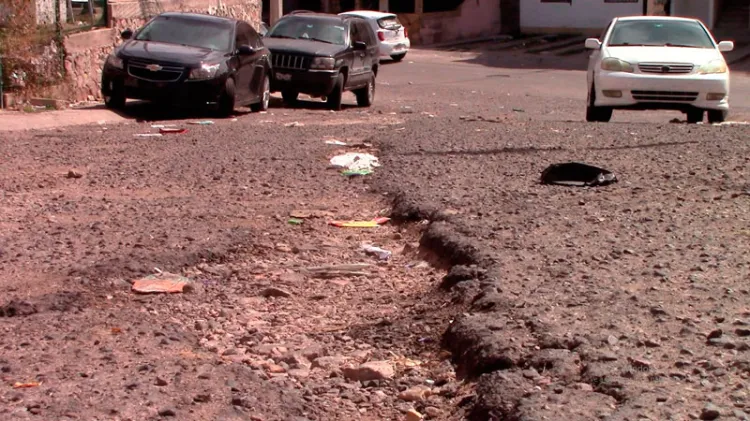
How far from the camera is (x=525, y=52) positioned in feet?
135

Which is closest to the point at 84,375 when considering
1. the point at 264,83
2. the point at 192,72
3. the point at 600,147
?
the point at 600,147

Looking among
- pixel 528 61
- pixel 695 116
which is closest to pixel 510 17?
pixel 528 61

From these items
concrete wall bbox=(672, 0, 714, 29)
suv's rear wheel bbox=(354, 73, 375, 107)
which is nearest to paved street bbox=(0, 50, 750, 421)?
suv's rear wheel bbox=(354, 73, 375, 107)

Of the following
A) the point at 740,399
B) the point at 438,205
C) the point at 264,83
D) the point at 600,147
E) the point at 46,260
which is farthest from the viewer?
the point at 264,83

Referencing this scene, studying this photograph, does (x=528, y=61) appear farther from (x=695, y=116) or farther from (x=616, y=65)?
(x=616, y=65)

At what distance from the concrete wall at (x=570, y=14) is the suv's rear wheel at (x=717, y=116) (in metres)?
28.2

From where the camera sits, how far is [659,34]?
1789 centimetres

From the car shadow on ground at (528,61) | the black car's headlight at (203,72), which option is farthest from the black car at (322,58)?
the car shadow on ground at (528,61)

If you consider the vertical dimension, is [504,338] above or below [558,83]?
above

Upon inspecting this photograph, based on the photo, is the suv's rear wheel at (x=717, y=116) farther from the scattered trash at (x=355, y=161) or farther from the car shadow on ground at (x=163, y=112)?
the scattered trash at (x=355, y=161)

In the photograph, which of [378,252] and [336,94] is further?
[336,94]

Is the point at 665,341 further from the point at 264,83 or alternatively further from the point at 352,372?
the point at 264,83

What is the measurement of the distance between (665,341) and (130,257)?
3.60m

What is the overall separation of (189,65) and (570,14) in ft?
104
